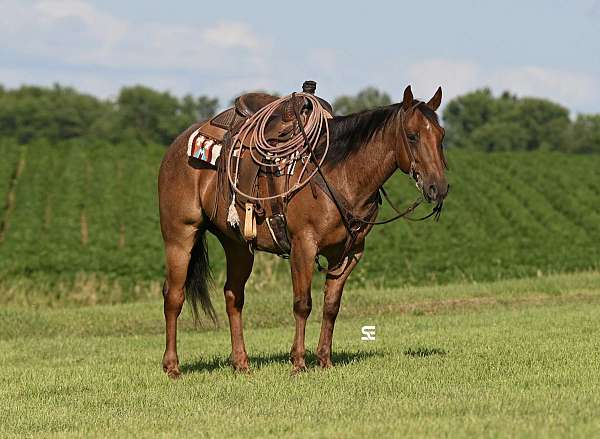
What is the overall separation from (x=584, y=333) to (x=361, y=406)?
576cm

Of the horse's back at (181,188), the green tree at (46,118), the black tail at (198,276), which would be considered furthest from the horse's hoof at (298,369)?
the green tree at (46,118)

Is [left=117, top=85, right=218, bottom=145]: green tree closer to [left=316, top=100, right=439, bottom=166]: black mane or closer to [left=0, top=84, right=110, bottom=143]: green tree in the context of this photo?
[left=0, top=84, right=110, bottom=143]: green tree

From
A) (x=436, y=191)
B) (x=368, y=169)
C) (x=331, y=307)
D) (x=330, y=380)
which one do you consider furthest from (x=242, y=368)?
(x=436, y=191)

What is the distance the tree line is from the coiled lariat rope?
103883 mm

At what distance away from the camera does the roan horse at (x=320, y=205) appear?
32.0ft

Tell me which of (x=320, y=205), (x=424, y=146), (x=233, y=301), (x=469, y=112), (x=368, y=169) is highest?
(x=469, y=112)

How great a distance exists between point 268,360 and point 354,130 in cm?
335

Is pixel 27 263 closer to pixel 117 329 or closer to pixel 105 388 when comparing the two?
pixel 117 329

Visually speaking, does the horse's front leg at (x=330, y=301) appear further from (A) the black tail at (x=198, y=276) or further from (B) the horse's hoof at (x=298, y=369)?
(A) the black tail at (x=198, y=276)

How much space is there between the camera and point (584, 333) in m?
13.2

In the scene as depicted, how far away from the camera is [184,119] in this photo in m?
123

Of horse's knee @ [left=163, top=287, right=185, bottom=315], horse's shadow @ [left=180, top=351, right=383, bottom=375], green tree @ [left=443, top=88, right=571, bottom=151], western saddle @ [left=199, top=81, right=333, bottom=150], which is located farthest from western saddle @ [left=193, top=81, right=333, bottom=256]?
green tree @ [left=443, top=88, right=571, bottom=151]

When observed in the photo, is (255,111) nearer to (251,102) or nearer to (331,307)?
(251,102)

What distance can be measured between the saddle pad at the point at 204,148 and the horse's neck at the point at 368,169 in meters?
1.56
